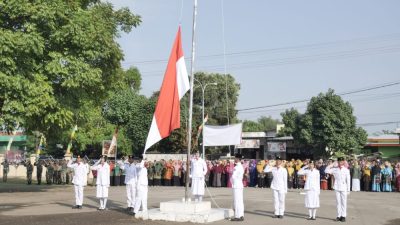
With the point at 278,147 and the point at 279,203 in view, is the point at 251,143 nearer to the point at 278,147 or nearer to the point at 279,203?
the point at 278,147

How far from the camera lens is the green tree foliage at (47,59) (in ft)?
69.5

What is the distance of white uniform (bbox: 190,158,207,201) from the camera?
19234 mm

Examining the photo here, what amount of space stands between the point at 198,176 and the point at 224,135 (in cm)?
895

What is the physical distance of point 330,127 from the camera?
5128cm

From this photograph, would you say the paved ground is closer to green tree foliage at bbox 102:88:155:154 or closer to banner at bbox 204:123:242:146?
banner at bbox 204:123:242:146

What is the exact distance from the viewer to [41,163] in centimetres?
3516

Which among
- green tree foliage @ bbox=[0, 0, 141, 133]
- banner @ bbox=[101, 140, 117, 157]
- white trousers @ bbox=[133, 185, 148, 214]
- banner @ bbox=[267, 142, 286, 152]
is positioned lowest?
white trousers @ bbox=[133, 185, 148, 214]

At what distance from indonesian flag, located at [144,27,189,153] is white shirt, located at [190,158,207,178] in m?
3.95

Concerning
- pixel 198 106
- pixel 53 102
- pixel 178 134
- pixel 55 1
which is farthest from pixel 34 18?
pixel 198 106

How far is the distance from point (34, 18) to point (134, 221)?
1081 centimetres

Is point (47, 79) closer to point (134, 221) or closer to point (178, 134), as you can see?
point (134, 221)

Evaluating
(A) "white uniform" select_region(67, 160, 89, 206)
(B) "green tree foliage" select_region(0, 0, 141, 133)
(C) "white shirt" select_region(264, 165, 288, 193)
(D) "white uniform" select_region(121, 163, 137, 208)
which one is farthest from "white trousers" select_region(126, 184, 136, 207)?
(B) "green tree foliage" select_region(0, 0, 141, 133)

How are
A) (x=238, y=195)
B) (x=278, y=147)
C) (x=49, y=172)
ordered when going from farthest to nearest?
(x=278, y=147) → (x=49, y=172) → (x=238, y=195)

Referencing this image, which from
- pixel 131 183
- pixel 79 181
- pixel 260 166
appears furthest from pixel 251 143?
pixel 131 183
